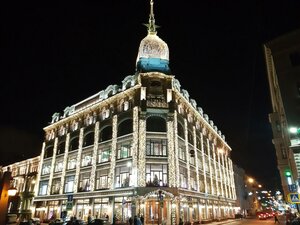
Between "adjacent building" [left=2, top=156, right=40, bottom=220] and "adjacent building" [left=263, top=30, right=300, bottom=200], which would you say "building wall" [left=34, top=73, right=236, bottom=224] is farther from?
"adjacent building" [left=263, top=30, right=300, bottom=200]

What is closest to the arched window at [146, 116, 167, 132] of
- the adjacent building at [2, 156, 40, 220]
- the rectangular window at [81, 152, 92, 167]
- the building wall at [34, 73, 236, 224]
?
the building wall at [34, 73, 236, 224]

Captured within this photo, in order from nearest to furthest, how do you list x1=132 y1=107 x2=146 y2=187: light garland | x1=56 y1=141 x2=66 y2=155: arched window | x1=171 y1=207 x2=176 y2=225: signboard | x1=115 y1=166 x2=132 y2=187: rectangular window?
x1=171 y1=207 x2=176 y2=225: signboard
x1=132 y1=107 x2=146 y2=187: light garland
x1=115 y1=166 x2=132 y2=187: rectangular window
x1=56 y1=141 x2=66 y2=155: arched window

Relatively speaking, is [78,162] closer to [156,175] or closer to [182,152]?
[156,175]

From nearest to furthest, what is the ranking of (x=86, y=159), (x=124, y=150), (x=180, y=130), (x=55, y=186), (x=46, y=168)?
(x=124, y=150)
(x=180, y=130)
(x=86, y=159)
(x=55, y=186)
(x=46, y=168)

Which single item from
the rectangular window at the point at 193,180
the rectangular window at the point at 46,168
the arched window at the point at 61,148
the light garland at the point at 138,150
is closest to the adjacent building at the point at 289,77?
the rectangular window at the point at 193,180

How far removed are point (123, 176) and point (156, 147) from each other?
6262 millimetres

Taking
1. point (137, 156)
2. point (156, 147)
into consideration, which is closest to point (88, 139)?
point (137, 156)

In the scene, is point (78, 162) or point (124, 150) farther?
point (78, 162)

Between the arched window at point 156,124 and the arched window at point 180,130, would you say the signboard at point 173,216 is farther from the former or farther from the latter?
the arched window at point 180,130

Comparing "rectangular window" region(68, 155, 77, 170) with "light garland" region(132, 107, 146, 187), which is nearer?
"light garland" region(132, 107, 146, 187)

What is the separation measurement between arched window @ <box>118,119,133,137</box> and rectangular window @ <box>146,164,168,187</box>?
258 inches

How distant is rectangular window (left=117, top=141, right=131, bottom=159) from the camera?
37391mm

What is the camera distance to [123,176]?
36500 mm

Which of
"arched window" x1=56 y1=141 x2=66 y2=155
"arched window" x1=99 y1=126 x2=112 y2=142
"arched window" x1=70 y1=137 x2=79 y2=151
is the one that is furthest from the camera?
"arched window" x1=56 y1=141 x2=66 y2=155
